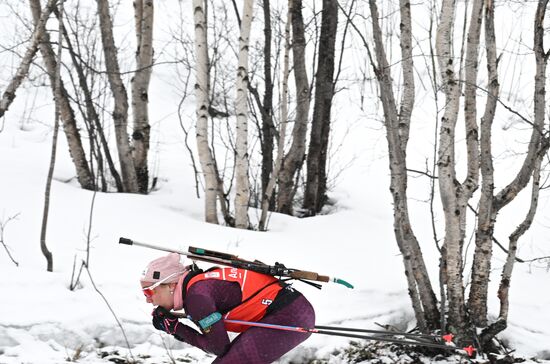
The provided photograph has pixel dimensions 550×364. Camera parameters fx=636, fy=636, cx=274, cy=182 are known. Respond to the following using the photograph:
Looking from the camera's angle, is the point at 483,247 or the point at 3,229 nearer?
the point at 483,247

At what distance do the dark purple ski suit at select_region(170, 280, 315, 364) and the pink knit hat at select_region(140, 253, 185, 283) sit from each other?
0.54ft

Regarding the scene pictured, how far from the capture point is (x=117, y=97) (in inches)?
350

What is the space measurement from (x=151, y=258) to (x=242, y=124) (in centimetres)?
239

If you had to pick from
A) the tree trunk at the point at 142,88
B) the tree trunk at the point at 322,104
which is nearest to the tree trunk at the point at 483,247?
the tree trunk at the point at 322,104

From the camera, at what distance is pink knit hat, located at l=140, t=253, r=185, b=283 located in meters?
3.62

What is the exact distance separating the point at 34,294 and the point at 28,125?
7.62m

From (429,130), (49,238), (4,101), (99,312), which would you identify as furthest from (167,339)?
(429,130)

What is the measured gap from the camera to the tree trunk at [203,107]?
323 inches

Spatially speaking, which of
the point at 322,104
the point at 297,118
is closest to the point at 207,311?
the point at 297,118

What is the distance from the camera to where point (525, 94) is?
15.9 metres

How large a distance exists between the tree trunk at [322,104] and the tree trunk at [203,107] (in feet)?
7.04

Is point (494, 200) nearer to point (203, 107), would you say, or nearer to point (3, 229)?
point (203, 107)

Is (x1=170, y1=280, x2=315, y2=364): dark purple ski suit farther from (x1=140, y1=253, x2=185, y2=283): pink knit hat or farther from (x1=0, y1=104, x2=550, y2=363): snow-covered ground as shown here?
(x1=0, y1=104, x2=550, y2=363): snow-covered ground

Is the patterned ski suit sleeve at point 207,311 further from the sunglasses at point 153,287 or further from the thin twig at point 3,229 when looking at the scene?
the thin twig at point 3,229
